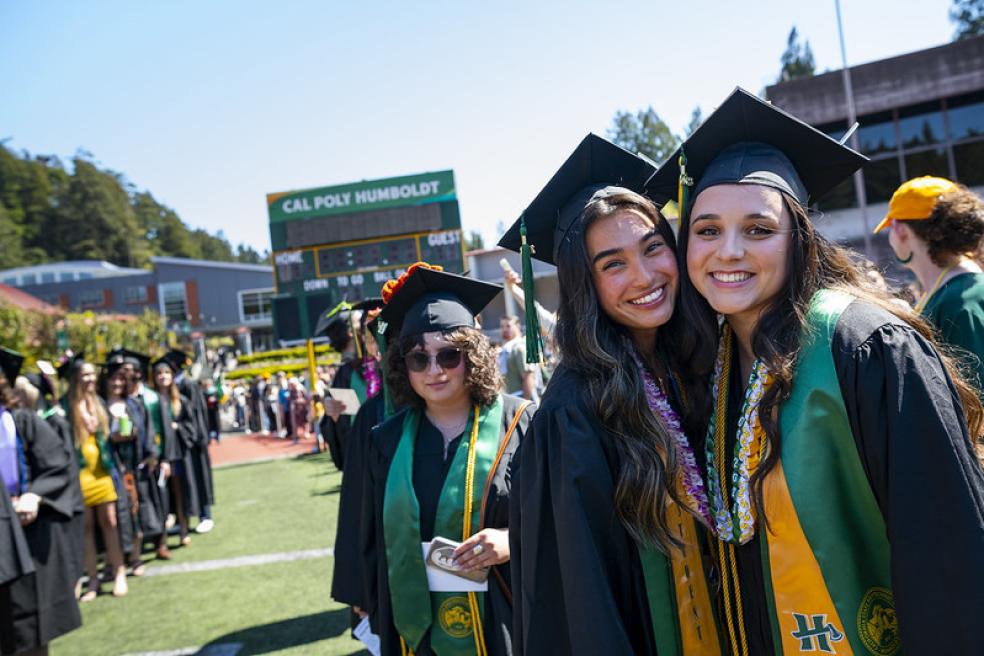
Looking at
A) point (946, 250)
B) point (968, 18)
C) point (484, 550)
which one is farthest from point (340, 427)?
point (968, 18)

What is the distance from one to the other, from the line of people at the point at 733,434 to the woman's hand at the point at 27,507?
3277 millimetres

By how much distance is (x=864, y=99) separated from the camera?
677 inches

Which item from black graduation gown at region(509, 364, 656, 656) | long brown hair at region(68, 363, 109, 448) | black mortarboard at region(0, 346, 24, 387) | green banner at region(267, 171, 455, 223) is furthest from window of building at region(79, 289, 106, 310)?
black graduation gown at region(509, 364, 656, 656)

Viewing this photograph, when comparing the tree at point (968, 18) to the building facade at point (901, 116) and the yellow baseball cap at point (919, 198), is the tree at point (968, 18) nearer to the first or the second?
the building facade at point (901, 116)

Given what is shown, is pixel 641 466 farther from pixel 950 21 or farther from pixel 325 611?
pixel 950 21

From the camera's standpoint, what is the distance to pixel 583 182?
211 cm

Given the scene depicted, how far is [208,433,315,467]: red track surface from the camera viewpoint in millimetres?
16141

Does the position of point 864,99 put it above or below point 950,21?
below

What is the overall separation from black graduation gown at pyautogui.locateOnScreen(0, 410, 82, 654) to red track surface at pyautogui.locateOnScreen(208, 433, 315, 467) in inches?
406

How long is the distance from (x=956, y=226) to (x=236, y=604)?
5.60 meters

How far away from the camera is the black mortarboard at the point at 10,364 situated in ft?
13.8

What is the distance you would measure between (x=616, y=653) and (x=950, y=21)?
51230mm

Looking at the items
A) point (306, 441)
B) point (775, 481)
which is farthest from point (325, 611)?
point (306, 441)

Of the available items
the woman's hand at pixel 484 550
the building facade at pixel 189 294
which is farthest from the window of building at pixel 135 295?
the woman's hand at pixel 484 550
